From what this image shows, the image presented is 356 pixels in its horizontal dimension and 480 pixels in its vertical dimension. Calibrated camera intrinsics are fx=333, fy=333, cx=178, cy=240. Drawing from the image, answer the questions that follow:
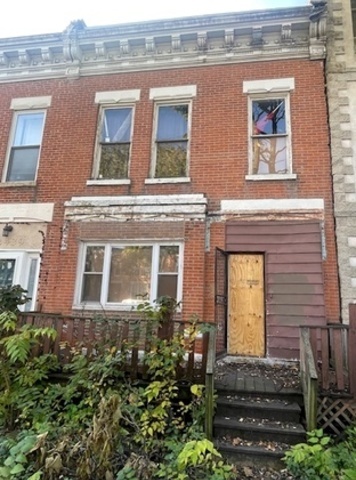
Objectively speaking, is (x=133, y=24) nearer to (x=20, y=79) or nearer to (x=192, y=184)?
(x=20, y=79)

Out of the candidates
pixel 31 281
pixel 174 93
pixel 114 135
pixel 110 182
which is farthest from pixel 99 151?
pixel 31 281

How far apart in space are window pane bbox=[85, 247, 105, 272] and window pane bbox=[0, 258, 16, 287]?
71.1 inches

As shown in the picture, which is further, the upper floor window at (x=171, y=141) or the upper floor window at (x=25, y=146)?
the upper floor window at (x=25, y=146)

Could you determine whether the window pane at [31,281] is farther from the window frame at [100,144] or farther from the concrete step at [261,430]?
the concrete step at [261,430]

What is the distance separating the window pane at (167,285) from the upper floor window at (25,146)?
4.30 metres

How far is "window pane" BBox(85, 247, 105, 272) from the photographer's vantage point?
773 cm

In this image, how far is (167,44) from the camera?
8227 mm

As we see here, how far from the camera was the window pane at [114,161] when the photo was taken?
26.8ft

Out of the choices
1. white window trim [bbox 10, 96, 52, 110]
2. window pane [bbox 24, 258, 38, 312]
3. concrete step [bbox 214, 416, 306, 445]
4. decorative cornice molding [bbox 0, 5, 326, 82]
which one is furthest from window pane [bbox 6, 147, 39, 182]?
concrete step [bbox 214, 416, 306, 445]

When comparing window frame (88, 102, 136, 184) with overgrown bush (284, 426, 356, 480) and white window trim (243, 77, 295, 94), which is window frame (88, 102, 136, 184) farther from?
overgrown bush (284, 426, 356, 480)

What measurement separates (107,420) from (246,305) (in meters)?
4.08

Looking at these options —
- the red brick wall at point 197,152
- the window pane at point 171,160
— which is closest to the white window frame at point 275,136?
the red brick wall at point 197,152

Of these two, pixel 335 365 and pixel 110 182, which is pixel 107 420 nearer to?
pixel 335 365

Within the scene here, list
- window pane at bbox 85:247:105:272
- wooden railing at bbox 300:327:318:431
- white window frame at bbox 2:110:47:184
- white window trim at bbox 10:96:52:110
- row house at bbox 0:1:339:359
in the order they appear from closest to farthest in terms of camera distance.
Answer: wooden railing at bbox 300:327:318:431 → row house at bbox 0:1:339:359 → window pane at bbox 85:247:105:272 → white window frame at bbox 2:110:47:184 → white window trim at bbox 10:96:52:110
